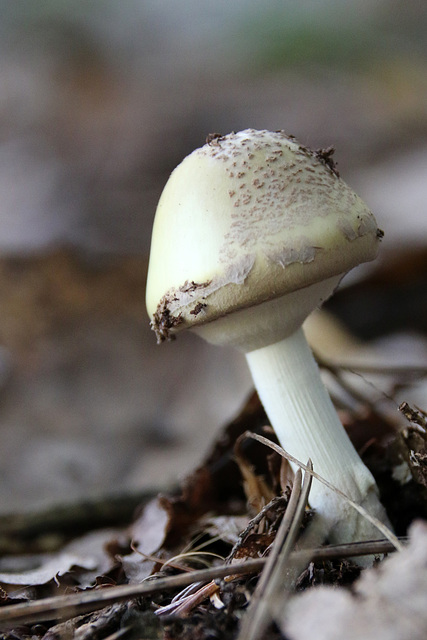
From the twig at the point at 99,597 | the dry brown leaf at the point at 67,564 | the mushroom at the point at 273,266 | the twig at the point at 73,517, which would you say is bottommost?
the dry brown leaf at the point at 67,564

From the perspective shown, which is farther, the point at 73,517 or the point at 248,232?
the point at 73,517

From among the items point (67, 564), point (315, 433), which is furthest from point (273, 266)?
point (67, 564)

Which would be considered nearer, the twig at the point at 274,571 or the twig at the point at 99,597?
the twig at the point at 274,571

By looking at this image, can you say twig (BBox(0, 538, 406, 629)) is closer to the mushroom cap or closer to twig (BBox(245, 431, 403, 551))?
twig (BBox(245, 431, 403, 551))

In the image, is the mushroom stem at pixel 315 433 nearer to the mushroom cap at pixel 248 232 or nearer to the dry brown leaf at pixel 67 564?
the mushroom cap at pixel 248 232

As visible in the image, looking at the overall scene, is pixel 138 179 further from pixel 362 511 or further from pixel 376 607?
pixel 376 607

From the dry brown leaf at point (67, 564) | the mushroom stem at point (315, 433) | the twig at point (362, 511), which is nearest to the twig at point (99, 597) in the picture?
the twig at point (362, 511)

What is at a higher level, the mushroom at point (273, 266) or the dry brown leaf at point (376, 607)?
the mushroom at point (273, 266)
